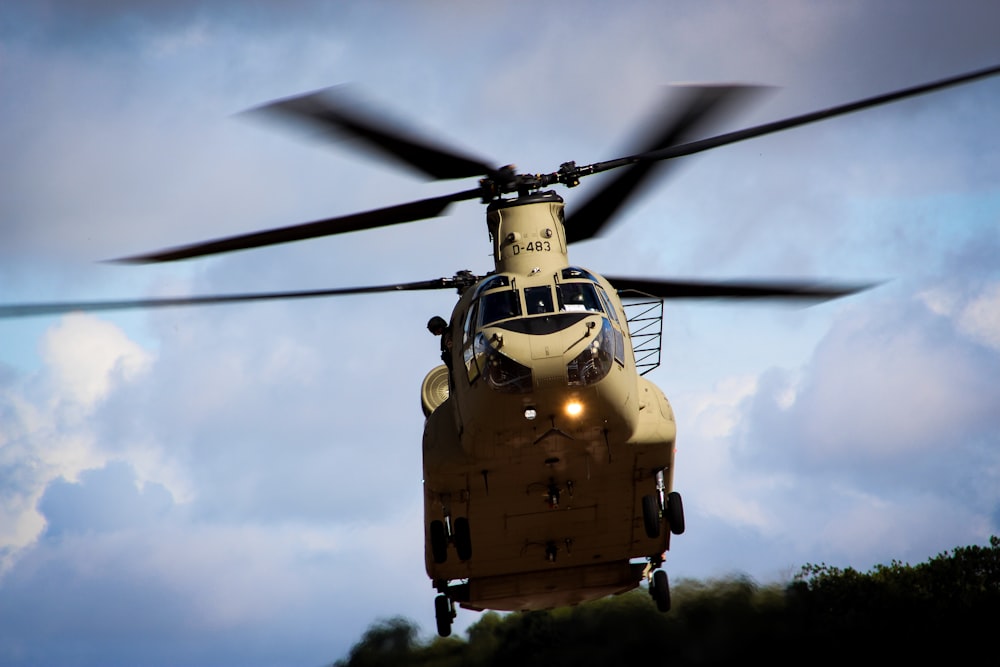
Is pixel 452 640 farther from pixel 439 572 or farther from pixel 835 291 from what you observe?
pixel 835 291

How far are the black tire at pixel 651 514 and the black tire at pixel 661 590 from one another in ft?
6.47

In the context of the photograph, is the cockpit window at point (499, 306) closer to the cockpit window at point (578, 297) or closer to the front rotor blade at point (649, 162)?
the cockpit window at point (578, 297)

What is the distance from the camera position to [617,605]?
2184 cm

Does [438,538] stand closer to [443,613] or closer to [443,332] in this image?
[443,613]

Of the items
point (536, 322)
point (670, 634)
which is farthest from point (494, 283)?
point (670, 634)

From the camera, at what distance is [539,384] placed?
13.8m

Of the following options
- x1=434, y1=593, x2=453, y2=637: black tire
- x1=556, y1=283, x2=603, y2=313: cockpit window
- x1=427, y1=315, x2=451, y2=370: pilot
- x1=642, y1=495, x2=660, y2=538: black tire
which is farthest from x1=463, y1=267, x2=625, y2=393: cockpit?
x1=434, y1=593, x2=453, y2=637: black tire

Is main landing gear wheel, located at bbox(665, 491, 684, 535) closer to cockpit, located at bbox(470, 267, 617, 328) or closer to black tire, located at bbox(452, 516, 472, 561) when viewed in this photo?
black tire, located at bbox(452, 516, 472, 561)

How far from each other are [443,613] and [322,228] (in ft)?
22.7

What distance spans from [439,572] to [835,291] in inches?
291

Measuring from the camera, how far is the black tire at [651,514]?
51.2ft

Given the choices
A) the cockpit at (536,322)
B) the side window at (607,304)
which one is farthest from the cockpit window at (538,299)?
the side window at (607,304)

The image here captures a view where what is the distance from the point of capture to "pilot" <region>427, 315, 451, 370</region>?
642 inches

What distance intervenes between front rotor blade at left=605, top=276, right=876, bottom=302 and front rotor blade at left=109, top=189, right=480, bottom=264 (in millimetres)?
3116
